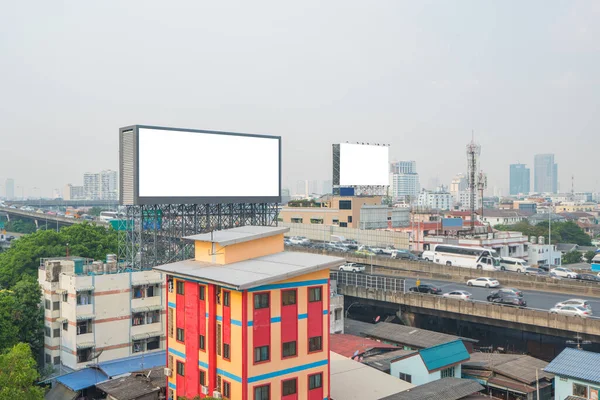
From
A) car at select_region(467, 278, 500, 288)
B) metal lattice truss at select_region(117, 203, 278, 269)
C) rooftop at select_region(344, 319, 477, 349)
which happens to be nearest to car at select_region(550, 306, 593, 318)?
rooftop at select_region(344, 319, 477, 349)

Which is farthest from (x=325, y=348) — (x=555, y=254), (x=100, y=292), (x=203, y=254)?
(x=555, y=254)

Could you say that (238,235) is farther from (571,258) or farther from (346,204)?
(571,258)

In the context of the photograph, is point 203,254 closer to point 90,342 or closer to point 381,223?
point 90,342

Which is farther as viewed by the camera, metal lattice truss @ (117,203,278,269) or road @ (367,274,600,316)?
metal lattice truss @ (117,203,278,269)

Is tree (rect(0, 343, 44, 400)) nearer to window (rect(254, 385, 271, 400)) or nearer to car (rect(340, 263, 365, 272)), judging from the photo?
window (rect(254, 385, 271, 400))

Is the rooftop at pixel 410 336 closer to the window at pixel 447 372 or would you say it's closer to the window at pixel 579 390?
the window at pixel 447 372

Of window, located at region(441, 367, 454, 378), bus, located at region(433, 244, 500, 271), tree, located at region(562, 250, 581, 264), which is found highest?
bus, located at region(433, 244, 500, 271)

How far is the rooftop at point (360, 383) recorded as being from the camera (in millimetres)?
21964

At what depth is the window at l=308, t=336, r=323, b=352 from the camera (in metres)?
19.6

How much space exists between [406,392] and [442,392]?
1.30 metres

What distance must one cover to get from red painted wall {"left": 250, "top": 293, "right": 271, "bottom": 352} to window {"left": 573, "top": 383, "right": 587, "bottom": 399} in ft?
38.8

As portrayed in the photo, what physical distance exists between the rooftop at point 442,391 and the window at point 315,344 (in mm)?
3119

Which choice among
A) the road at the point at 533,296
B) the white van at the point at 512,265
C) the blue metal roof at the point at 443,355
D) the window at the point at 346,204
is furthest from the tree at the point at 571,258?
the blue metal roof at the point at 443,355

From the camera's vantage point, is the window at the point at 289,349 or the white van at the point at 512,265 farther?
the white van at the point at 512,265
